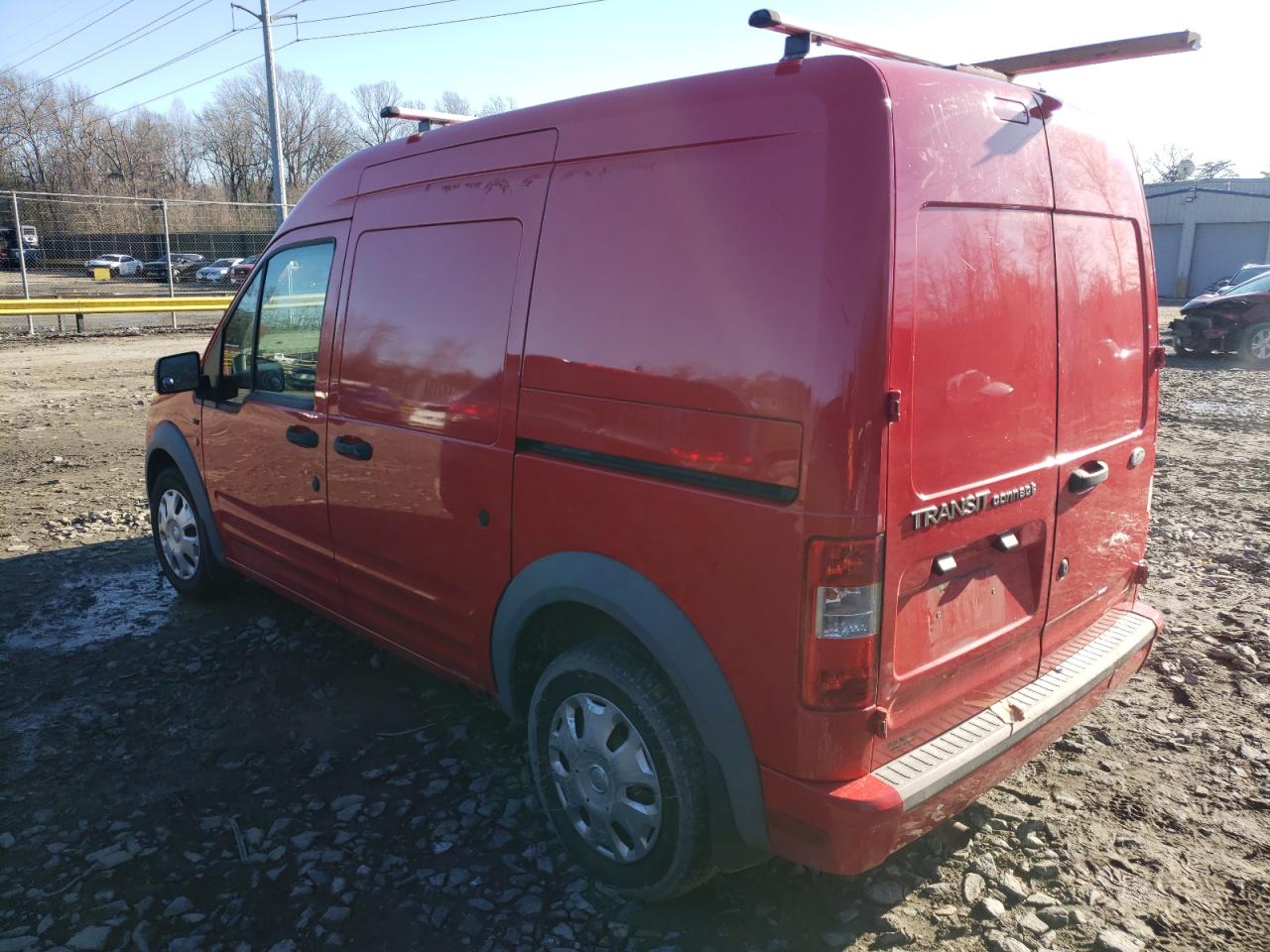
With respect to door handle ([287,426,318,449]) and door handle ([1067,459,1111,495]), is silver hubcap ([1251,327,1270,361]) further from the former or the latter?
door handle ([287,426,318,449])

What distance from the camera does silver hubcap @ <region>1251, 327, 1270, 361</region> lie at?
15.4 m

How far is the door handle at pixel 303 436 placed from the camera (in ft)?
13.0

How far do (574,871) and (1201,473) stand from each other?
24.3 feet

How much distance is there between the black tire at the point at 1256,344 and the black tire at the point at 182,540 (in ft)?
53.1

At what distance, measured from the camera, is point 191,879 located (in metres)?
3.03

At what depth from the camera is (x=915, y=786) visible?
241 centimetres

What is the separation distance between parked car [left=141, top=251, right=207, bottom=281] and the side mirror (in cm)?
2005

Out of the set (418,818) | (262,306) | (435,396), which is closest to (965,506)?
(435,396)

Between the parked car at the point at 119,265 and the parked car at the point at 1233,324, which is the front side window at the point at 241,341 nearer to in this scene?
the parked car at the point at 1233,324

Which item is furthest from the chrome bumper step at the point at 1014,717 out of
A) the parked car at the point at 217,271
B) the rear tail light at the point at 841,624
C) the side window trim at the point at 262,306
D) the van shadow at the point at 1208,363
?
the parked car at the point at 217,271

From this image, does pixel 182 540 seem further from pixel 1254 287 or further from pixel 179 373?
pixel 1254 287

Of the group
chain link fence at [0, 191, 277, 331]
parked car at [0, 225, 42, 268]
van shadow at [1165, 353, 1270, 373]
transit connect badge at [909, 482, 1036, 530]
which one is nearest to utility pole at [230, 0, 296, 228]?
chain link fence at [0, 191, 277, 331]

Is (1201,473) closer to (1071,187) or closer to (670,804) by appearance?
(1071,187)

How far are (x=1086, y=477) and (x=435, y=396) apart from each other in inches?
85.3
